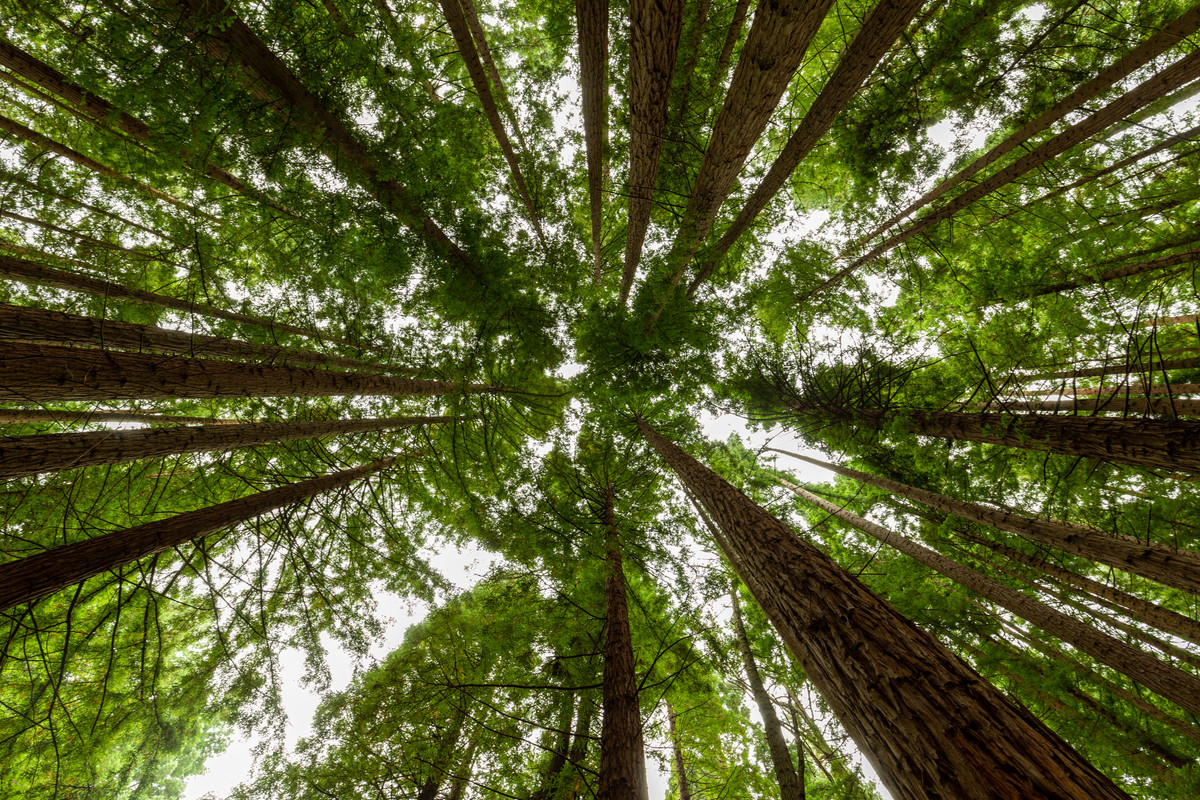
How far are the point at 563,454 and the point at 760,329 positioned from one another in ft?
16.6

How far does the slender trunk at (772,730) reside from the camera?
5.31 meters

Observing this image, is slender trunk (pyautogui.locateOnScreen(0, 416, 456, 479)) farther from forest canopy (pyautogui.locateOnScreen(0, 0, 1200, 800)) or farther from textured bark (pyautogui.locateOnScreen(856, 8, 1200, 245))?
textured bark (pyautogui.locateOnScreen(856, 8, 1200, 245))

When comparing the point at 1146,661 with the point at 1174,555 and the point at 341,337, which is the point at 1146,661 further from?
the point at 341,337

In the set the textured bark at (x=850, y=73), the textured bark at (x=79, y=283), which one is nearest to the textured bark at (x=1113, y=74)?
the textured bark at (x=850, y=73)

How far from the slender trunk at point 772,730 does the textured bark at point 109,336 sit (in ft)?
28.3

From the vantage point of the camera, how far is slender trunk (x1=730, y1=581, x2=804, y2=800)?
17.4ft

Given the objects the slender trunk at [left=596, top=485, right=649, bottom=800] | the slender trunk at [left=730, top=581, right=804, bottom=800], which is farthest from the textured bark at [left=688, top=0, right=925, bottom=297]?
the slender trunk at [left=730, top=581, right=804, bottom=800]

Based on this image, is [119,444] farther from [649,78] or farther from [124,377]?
[649,78]

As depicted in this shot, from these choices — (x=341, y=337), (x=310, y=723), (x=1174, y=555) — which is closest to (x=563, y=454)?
(x=341, y=337)

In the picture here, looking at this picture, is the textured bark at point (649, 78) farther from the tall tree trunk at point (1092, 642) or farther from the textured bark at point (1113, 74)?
the tall tree trunk at point (1092, 642)

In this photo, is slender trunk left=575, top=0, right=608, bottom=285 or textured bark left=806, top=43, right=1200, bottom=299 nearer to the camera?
slender trunk left=575, top=0, right=608, bottom=285

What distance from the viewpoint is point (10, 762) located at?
6672 millimetres

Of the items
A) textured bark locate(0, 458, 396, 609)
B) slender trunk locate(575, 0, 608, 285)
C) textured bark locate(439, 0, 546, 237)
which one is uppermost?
textured bark locate(439, 0, 546, 237)

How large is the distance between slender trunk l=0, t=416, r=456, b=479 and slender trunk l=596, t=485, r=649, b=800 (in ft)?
16.7
